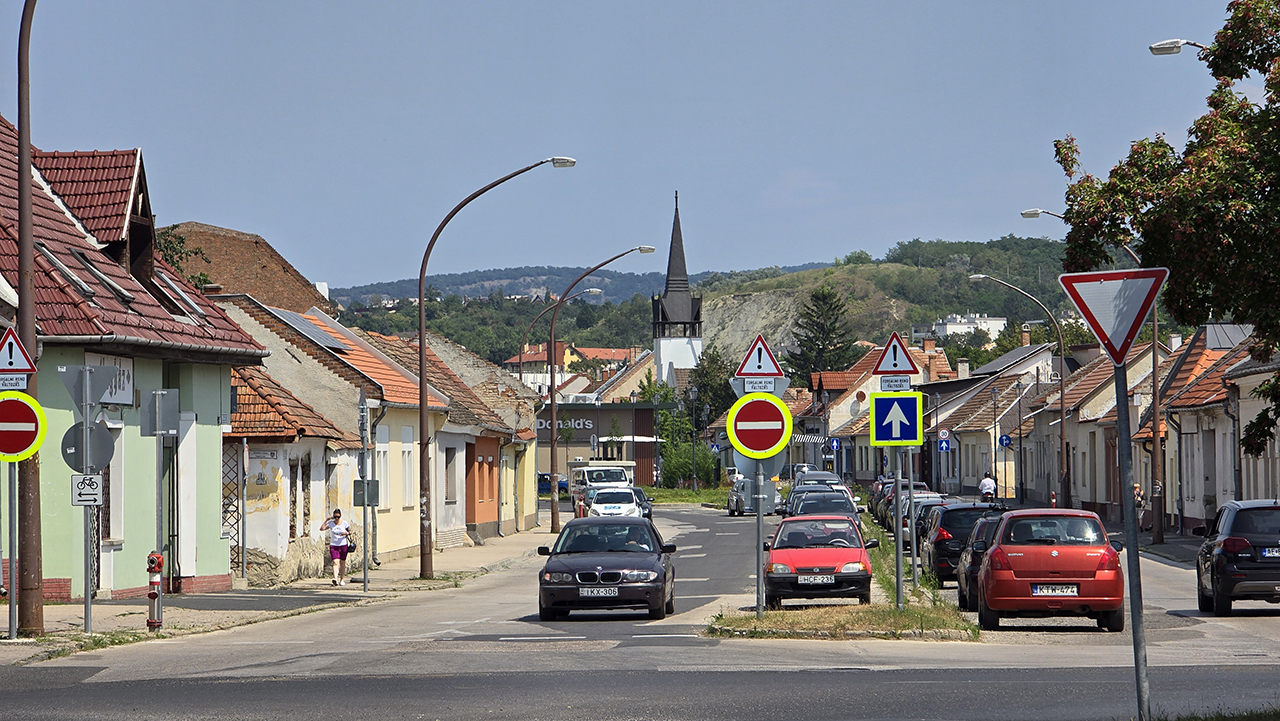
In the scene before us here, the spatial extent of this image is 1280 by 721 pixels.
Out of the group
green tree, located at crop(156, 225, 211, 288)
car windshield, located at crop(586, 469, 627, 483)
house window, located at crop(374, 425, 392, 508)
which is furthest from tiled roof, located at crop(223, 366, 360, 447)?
car windshield, located at crop(586, 469, 627, 483)

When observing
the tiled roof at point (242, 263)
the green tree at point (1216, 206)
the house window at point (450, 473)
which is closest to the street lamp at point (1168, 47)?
the green tree at point (1216, 206)

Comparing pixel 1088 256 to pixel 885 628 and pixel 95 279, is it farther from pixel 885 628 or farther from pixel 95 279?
pixel 95 279

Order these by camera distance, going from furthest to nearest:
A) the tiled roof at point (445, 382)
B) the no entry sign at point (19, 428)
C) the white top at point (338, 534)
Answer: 1. the tiled roof at point (445, 382)
2. the white top at point (338, 534)
3. the no entry sign at point (19, 428)

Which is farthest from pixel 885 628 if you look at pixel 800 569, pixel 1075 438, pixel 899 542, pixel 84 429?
pixel 1075 438

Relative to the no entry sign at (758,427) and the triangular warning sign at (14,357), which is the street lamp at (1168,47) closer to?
the no entry sign at (758,427)

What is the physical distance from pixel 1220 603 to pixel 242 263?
3355cm

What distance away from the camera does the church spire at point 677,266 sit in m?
163

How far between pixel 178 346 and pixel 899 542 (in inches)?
445

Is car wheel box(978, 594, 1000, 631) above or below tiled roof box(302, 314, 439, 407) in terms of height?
below

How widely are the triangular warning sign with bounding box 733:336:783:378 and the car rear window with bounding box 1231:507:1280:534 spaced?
6.88 meters

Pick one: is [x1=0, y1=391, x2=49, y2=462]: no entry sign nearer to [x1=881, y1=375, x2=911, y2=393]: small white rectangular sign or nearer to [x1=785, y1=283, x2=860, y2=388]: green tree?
[x1=881, y1=375, x2=911, y2=393]: small white rectangular sign

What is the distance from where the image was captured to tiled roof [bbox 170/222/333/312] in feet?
150

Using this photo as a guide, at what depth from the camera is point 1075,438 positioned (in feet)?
205

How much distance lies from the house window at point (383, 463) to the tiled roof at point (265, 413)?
214 inches
